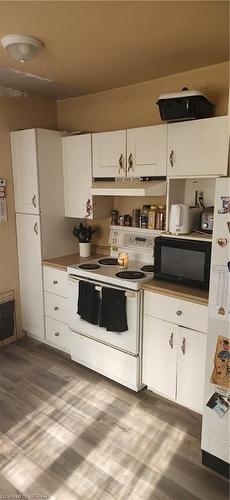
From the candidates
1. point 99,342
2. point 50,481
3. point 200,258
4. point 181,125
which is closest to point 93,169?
point 181,125

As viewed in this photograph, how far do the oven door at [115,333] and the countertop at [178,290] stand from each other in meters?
0.11

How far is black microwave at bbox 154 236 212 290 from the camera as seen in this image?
7.46 feet

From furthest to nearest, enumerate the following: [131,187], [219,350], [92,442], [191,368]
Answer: [131,187] < [191,368] < [92,442] < [219,350]

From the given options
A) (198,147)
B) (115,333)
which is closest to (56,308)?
Result: (115,333)

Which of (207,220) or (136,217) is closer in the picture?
(207,220)

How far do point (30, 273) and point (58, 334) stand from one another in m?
0.65

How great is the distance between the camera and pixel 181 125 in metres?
2.32

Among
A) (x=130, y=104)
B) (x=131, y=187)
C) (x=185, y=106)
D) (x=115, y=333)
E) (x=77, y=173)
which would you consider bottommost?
(x=115, y=333)

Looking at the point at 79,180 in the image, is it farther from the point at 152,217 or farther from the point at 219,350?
the point at 219,350

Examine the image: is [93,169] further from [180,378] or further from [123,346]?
[180,378]

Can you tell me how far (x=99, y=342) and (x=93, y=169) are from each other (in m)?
1.48

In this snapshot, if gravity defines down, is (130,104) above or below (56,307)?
above

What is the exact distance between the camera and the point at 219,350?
1803 mm

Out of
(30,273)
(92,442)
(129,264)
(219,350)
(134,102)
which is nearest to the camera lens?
(219,350)
